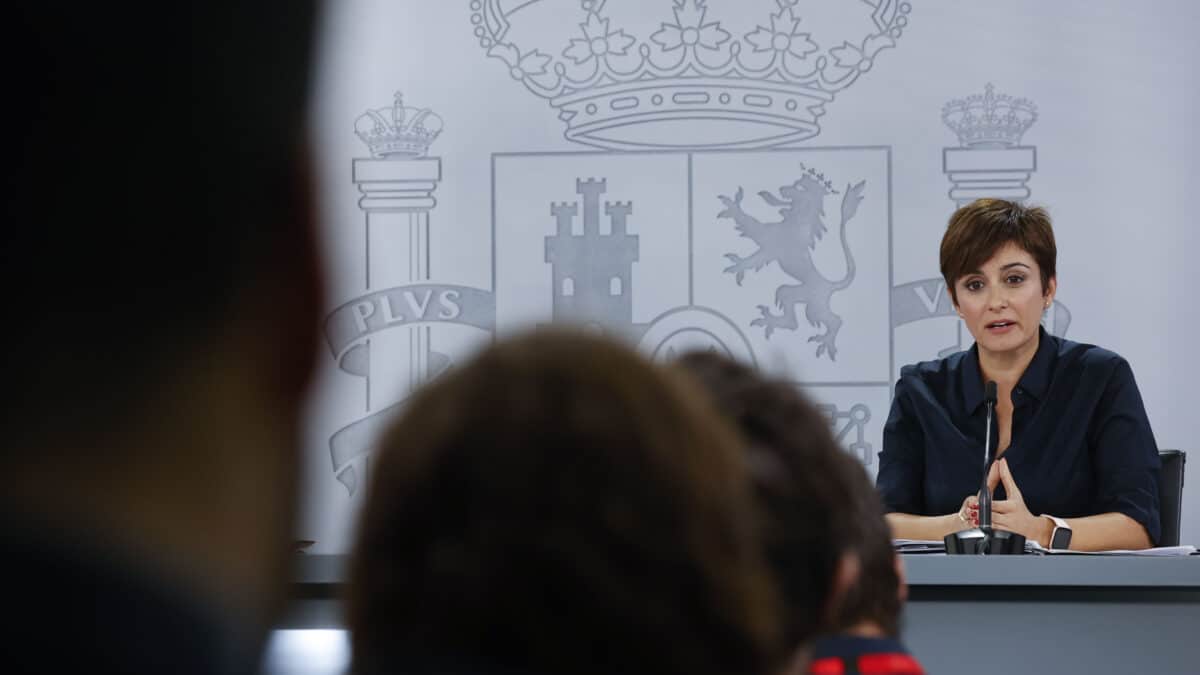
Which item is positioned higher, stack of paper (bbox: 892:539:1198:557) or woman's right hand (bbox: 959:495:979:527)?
woman's right hand (bbox: 959:495:979:527)

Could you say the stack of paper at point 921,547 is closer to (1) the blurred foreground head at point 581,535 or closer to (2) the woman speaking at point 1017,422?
(2) the woman speaking at point 1017,422

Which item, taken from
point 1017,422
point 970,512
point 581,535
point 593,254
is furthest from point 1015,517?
point 581,535

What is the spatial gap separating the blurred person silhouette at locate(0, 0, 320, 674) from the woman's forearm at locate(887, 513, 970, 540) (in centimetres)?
287

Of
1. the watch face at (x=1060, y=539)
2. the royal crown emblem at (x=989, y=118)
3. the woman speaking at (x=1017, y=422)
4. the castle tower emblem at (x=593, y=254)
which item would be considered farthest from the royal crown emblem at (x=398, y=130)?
the watch face at (x=1060, y=539)

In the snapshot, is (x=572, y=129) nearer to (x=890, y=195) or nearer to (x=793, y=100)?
(x=793, y=100)

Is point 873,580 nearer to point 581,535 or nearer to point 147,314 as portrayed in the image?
point 581,535

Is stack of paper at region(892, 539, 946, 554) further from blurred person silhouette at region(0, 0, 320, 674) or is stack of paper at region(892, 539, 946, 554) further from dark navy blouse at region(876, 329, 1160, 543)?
blurred person silhouette at region(0, 0, 320, 674)

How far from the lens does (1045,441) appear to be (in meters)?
3.15

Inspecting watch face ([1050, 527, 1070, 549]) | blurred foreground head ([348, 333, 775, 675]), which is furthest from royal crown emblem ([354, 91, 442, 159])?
blurred foreground head ([348, 333, 775, 675])

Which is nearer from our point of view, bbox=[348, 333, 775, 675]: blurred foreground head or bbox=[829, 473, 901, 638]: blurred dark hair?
bbox=[348, 333, 775, 675]: blurred foreground head

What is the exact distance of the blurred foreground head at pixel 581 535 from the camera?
46 centimetres

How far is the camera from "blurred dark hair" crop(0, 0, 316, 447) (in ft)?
0.84

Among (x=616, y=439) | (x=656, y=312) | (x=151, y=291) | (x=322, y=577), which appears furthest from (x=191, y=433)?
(x=656, y=312)

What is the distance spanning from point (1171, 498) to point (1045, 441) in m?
0.31
